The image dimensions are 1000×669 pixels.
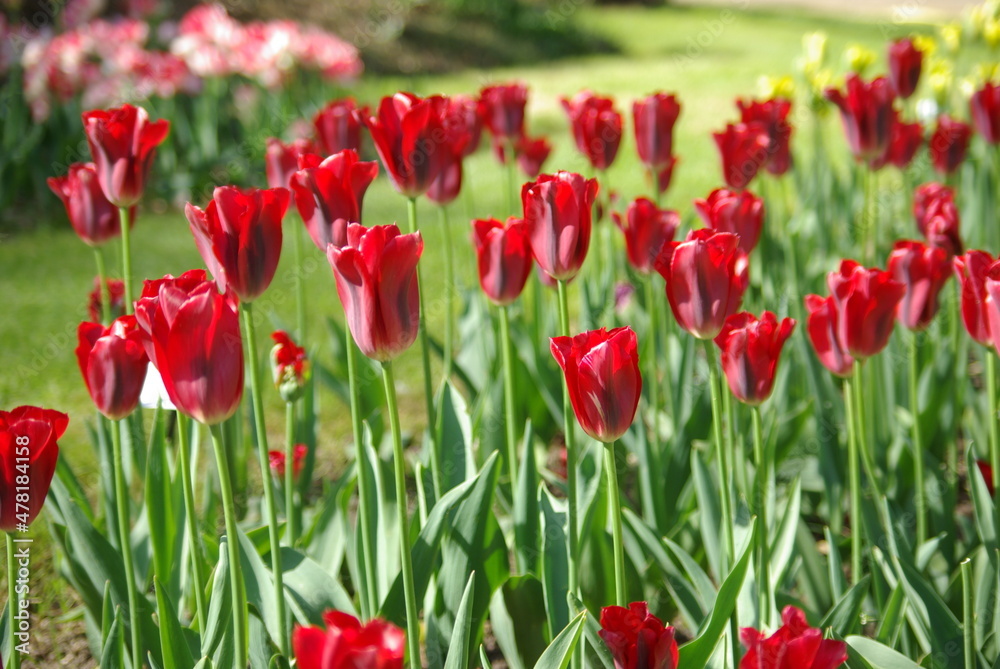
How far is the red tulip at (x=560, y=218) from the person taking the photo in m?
1.35

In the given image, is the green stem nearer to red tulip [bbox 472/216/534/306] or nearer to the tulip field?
the tulip field

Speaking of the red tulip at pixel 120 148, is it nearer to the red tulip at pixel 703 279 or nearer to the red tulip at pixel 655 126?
the red tulip at pixel 703 279

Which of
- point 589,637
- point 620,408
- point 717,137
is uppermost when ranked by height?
point 717,137

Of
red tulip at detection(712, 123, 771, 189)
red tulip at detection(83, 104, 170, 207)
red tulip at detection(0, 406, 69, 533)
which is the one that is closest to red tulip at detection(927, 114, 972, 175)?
red tulip at detection(712, 123, 771, 189)

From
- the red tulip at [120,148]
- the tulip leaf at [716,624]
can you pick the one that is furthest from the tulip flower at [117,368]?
the tulip leaf at [716,624]

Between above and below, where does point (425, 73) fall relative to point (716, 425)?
above

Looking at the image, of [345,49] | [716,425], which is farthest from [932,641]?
Result: [345,49]

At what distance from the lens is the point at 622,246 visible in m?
3.36

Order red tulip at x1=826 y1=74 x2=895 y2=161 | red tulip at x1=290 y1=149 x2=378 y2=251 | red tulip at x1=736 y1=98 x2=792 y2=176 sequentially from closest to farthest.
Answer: red tulip at x1=290 y1=149 x2=378 y2=251 < red tulip at x1=826 y1=74 x2=895 y2=161 < red tulip at x1=736 y1=98 x2=792 y2=176

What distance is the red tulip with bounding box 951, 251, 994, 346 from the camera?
53.7 inches

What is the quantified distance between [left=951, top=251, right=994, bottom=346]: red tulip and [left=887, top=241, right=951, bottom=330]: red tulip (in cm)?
11

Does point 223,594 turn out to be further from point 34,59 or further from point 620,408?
point 34,59

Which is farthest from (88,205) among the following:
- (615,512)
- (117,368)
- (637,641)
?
(637,641)

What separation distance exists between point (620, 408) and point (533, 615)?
2.00 feet
